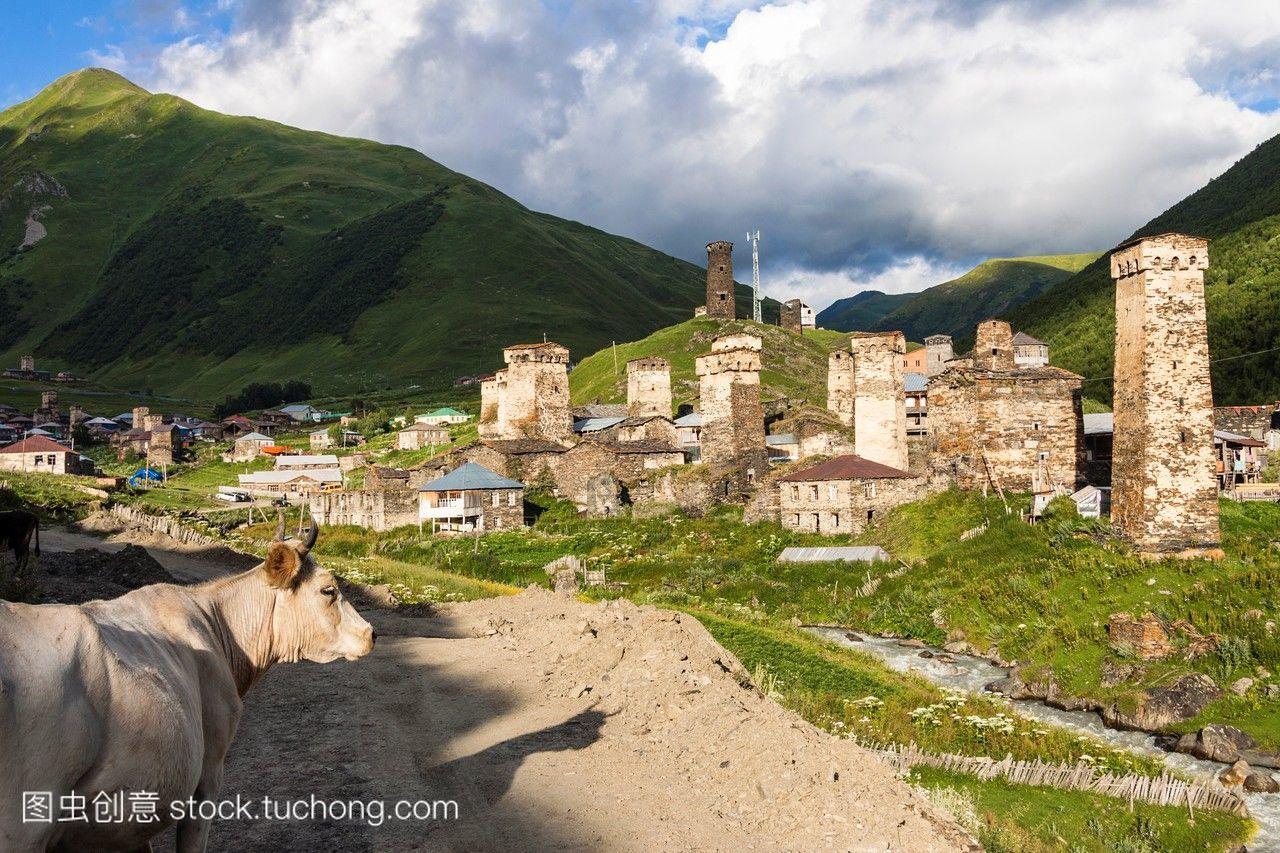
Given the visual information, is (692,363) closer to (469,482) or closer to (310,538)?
(469,482)

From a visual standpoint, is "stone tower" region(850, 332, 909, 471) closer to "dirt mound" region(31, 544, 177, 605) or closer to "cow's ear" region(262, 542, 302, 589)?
"dirt mound" region(31, 544, 177, 605)

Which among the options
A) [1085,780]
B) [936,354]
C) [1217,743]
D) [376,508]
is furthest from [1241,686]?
[936,354]

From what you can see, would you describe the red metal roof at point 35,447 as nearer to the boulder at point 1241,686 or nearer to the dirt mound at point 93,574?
the dirt mound at point 93,574

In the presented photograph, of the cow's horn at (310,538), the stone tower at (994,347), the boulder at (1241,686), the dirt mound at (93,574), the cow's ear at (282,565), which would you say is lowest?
the boulder at (1241,686)

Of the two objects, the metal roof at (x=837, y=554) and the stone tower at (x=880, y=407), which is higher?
the stone tower at (x=880, y=407)

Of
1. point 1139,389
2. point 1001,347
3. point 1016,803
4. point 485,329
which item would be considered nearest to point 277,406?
point 485,329

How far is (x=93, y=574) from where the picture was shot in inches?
1115

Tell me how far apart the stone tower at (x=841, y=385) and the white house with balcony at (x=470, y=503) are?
2215 cm

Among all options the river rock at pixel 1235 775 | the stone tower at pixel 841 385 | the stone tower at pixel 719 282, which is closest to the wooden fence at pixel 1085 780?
the river rock at pixel 1235 775

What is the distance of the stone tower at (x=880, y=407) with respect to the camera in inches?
1944

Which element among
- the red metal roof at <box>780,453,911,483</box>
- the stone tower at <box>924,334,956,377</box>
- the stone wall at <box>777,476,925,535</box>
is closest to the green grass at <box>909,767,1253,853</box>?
the stone wall at <box>777,476,925,535</box>

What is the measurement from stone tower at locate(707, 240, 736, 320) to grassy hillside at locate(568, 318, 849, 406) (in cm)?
313

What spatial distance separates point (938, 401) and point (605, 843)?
37102 millimetres

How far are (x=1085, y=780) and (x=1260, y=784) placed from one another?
372 centimetres
